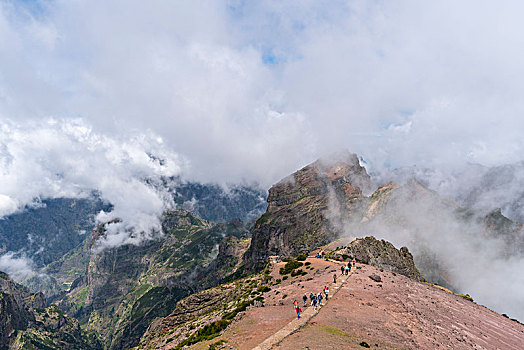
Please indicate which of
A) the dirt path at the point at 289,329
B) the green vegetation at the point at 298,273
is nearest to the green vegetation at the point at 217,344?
the dirt path at the point at 289,329

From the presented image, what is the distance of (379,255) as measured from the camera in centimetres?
12256

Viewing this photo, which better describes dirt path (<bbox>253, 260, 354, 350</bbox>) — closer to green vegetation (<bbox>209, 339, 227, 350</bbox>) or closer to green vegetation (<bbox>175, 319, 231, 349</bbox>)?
green vegetation (<bbox>209, 339, 227, 350</bbox>)

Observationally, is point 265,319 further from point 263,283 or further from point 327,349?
point 263,283

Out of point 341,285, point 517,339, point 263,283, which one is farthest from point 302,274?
point 517,339

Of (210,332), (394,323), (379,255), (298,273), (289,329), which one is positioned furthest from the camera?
(379,255)

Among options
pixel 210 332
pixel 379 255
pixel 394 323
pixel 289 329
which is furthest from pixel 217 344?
pixel 379 255

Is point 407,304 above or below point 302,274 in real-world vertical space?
below

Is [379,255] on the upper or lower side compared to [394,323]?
upper

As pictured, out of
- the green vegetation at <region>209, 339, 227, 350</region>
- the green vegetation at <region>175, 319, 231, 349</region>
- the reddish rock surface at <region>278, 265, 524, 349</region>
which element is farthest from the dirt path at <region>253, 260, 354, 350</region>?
the green vegetation at <region>175, 319, 231, 349</region>

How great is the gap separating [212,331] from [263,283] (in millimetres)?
35018

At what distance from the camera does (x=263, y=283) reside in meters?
94.3

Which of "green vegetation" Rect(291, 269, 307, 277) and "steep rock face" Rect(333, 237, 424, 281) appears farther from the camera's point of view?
"steep rock face" Rect(333, 237, 424, 281)

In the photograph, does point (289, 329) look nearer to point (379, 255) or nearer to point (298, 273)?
point (298, 273)

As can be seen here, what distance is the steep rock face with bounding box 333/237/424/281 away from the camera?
11744cm
